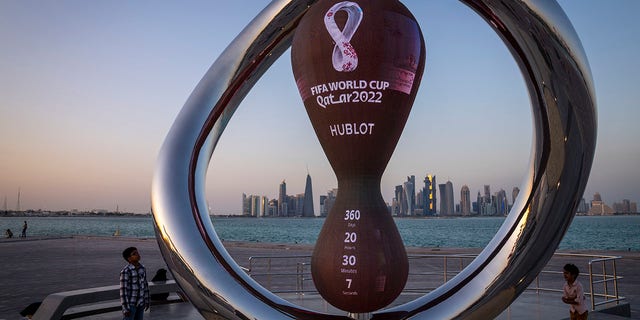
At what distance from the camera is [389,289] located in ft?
15.5

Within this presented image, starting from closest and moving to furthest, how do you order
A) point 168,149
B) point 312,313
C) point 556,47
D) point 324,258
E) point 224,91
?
point 556,47
point 324,258
point 312,313
point 168,149
point 224,91

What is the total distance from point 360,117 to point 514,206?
181 centimetres

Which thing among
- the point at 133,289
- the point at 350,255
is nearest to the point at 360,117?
the point at 350,255

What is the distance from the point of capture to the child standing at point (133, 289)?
7.49 m

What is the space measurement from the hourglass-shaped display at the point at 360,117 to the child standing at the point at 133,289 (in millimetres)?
3758

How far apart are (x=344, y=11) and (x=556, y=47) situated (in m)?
1.92

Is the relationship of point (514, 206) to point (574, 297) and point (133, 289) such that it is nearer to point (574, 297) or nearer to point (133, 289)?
point (574, 297)

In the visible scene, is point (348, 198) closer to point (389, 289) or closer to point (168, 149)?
point (389, 289)

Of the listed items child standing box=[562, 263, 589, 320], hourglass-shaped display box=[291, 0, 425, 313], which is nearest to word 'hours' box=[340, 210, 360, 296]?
hourglass-shaped display box=[291, 0, 425, 313]

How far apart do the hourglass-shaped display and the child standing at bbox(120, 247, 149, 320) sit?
148 inches

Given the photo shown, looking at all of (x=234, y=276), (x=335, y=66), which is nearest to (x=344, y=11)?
(x=335, y=66)

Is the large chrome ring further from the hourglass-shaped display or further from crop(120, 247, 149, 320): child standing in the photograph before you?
crop(120, 247, 149, 320): child standing

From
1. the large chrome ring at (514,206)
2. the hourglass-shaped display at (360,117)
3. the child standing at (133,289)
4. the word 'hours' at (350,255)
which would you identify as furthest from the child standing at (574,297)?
the child standing at (133,289)

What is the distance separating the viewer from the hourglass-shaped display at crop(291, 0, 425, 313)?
4.64 m
